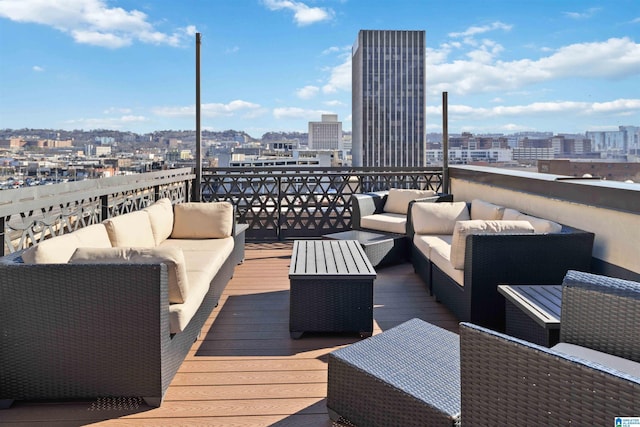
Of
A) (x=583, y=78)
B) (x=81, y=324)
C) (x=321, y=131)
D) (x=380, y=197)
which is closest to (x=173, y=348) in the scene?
(x=81, y=324)

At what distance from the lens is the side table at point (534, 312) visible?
7.13 feet

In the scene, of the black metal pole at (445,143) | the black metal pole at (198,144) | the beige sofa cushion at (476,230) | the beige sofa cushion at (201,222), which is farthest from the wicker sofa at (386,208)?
the black metal pole at (198,144)

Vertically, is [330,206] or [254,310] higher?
[330,206]

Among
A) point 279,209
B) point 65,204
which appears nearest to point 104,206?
point 65,204

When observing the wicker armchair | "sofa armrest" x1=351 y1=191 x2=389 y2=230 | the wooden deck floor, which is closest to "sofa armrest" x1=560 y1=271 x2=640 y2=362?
the wicker armchair

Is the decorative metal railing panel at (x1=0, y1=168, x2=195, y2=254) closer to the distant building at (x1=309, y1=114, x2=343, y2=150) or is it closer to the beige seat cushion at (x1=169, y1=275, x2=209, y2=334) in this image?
the beige seat cushion at (x1=169, y1=275, x2=209, y2=334)

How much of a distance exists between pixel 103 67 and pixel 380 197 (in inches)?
1132

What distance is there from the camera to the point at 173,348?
2299mm

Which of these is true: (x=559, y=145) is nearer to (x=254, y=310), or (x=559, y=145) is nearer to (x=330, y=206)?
(x=330, y=206)

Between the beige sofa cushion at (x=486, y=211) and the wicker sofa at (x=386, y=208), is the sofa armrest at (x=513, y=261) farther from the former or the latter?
the wicker sofa at (x=386, y=208)

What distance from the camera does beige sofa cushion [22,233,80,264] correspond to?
219 centimetres

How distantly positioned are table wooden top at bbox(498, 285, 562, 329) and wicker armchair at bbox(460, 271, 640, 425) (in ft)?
1.92

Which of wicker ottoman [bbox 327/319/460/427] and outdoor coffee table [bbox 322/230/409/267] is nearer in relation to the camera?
wicker ottoman [bbox 327/319/460/427]

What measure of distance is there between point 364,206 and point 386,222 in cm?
45
